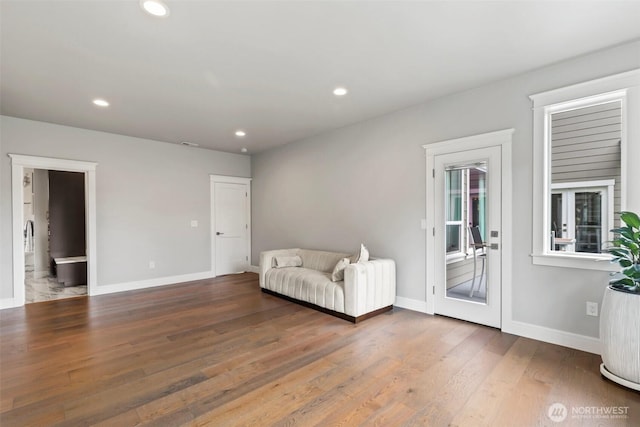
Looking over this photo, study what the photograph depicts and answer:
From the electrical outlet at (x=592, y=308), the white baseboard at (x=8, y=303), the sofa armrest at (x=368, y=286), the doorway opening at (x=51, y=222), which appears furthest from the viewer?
the doorway opening at (x=51, y=222)

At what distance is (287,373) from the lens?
8.00 feet

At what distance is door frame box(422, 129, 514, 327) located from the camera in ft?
10.5

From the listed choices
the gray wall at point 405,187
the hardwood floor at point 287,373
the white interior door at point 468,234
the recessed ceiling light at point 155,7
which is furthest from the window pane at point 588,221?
the recessed ceiling light at point 155,7

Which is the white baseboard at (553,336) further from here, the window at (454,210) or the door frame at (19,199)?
the door frame at (19,199)

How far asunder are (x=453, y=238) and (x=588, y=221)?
125 centimetres

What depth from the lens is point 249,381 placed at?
91.4 inches

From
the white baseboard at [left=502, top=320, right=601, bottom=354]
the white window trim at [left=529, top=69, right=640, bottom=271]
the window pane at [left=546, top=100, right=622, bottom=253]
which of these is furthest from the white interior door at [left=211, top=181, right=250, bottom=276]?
the window pane at [left=546, top=100, right=622, bottom=253]

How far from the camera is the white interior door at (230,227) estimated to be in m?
6.36

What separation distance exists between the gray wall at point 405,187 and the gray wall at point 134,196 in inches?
52.2

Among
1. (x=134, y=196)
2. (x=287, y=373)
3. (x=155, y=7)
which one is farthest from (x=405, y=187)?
(x=134, y=196)

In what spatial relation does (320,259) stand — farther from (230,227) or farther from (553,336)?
(553,336)

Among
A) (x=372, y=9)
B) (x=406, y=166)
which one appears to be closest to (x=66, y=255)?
(x=406, y=166)

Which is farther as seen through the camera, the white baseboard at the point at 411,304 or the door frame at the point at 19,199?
the door frame at the point at 19,199

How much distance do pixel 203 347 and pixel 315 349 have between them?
1.10 meters
